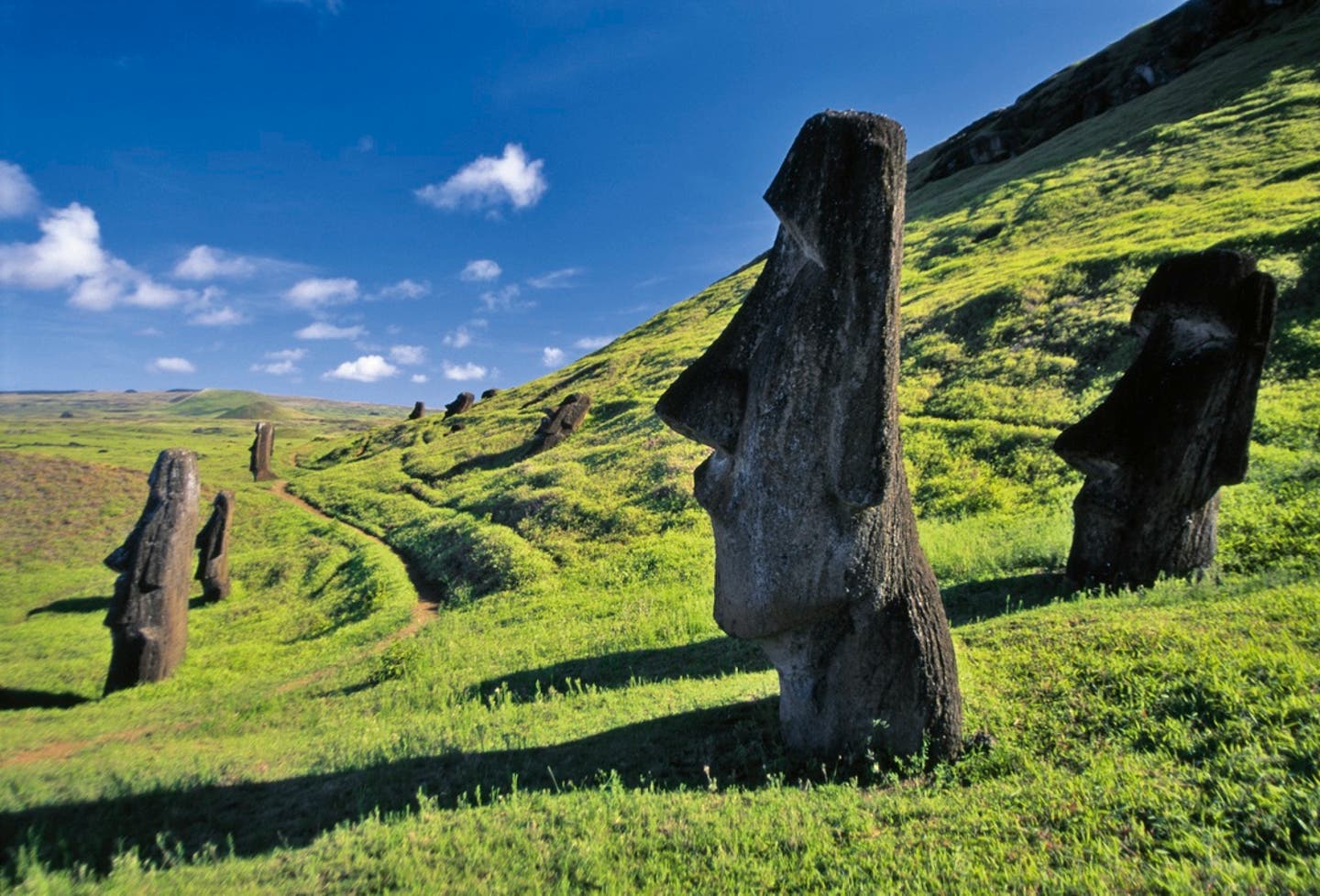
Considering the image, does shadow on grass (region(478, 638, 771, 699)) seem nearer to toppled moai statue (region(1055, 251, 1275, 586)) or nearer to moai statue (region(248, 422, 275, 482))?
toppled moai statue (region(1055, 251, 1275, 586))

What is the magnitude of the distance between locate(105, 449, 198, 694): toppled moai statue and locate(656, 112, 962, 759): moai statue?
1300 centimetres

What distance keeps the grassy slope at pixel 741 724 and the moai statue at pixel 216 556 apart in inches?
44.5

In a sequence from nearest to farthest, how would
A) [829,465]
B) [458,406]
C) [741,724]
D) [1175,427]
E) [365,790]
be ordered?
[829,465] < [365,790] < [741,724] < [1175,427] < [458,406]

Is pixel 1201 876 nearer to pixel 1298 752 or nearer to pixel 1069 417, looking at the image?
pixel 1298 752

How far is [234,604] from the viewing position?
20422mm

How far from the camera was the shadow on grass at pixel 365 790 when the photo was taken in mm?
5496

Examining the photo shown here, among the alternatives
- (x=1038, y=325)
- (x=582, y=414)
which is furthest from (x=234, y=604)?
(x=1038, y=325)

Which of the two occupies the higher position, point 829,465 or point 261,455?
point 261,455

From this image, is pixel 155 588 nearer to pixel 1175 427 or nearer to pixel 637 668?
pixel 637 668

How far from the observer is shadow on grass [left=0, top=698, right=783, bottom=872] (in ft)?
18.0

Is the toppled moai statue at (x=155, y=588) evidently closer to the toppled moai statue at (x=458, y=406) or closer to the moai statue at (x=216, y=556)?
the moai statue at (x=216, y=556)

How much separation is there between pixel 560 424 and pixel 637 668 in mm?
26417

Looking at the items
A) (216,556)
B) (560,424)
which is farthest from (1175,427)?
(560,424)

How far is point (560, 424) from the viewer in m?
36.0
